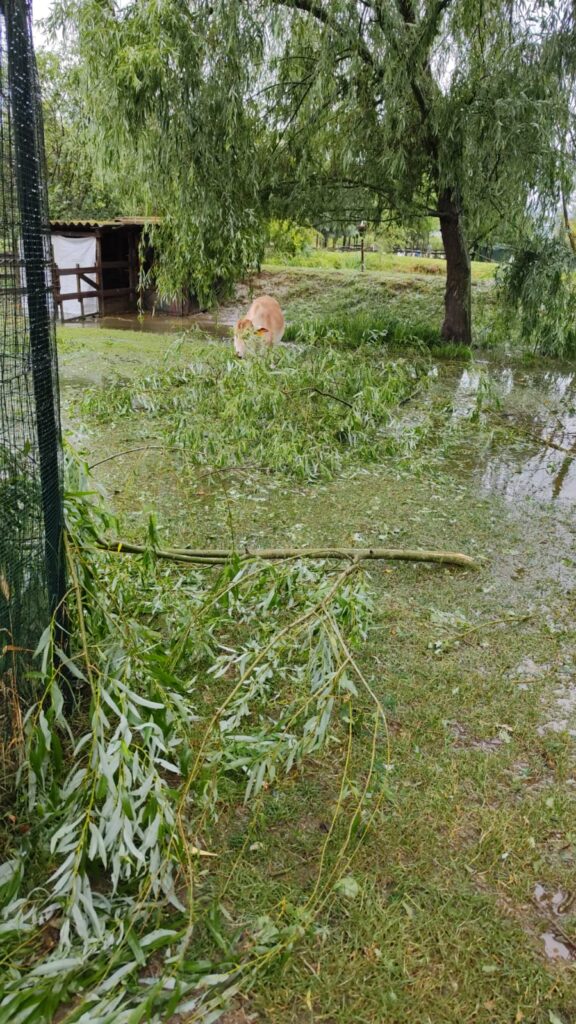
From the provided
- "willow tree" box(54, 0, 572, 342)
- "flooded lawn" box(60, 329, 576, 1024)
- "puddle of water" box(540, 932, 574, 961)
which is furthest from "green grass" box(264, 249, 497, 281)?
"puddle of water" box(540, 932, 574, 961)

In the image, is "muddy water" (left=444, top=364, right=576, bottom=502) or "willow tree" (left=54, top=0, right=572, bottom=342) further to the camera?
"willow tree" (left=54, top=0, right=572, bottom=342)

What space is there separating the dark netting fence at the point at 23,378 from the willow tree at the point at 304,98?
6.40 meters

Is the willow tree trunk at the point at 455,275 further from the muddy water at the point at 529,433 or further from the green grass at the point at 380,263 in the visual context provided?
the green grass at the point at 380,263

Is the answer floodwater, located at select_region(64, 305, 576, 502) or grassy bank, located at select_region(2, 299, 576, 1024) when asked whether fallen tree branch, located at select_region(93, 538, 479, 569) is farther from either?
floodwater, located at select_region(64, 305, 576, 502)

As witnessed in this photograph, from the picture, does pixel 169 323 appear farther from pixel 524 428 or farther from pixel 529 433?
pixel 529 433

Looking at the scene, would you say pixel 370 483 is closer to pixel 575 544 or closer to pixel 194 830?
pixel 575 544

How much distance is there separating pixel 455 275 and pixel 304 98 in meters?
3.92

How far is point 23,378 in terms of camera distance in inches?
90.3

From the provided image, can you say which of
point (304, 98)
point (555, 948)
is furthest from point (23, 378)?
point (304, 98)

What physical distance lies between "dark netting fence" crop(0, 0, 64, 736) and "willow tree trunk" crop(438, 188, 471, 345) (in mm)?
9808

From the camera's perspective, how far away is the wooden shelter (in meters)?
16.5

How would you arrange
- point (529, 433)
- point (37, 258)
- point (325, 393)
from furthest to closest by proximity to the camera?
point (529, 433), point (325, 393), point (37, 258)

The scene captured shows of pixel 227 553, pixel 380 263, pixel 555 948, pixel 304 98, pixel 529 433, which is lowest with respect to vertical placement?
pixel 555 948

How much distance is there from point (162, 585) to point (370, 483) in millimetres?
2822
